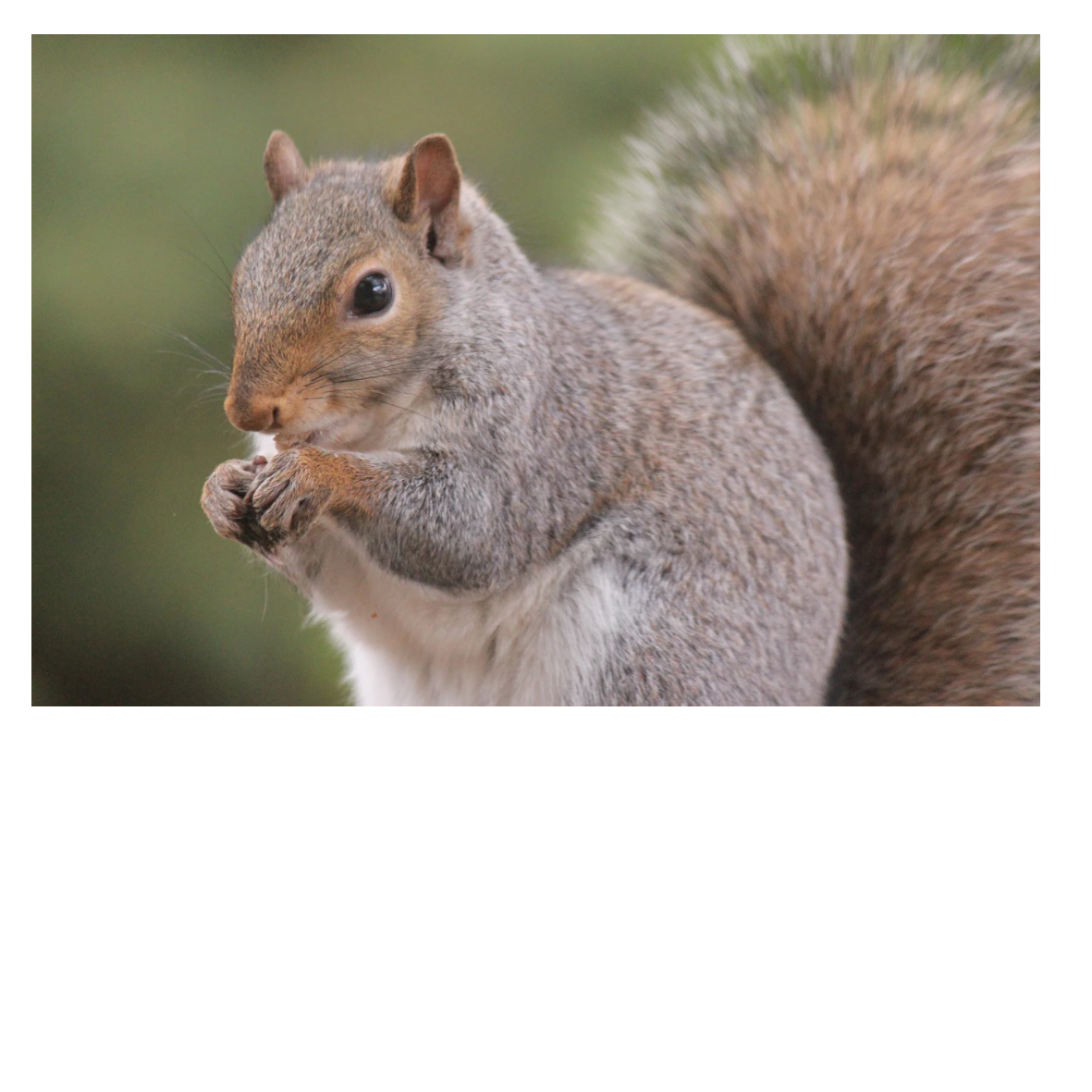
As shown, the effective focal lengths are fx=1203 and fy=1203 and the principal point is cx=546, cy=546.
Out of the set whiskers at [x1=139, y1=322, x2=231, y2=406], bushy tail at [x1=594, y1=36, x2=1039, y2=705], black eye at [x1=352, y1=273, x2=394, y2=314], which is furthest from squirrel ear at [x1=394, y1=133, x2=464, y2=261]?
bushy tail at [x1=594, y1=36, x2=1039, y2=705]

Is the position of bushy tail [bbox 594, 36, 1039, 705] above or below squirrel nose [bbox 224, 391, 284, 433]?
above

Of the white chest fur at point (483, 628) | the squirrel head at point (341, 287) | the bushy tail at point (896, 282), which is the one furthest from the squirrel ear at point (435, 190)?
the bushy tail at point (896, 282)

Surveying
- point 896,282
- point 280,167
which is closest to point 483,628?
point 280,167

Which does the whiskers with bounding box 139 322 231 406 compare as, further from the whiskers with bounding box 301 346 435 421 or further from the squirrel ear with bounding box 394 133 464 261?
the squirrel ear with bounding box 394 133 464 261

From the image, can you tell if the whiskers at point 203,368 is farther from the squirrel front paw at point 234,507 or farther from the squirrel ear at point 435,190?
the squirrel ear at point 435,190

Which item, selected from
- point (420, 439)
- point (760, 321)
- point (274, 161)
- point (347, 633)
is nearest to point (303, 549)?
point (347, 633)

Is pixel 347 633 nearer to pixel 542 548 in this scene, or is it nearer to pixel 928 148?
pixel 542 548
